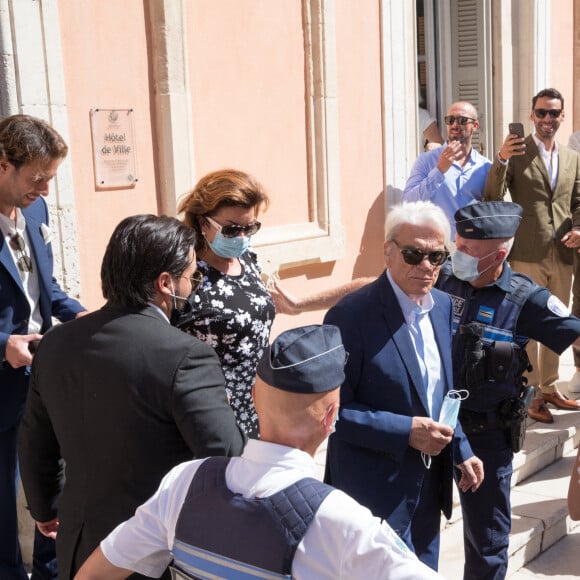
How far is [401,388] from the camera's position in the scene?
9.62 ft

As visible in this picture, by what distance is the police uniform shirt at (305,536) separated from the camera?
1.61 m

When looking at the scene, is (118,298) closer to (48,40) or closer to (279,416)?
(279,416)

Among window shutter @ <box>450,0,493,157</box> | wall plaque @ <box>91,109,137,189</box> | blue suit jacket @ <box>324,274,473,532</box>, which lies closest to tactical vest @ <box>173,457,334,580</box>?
blue suit jacket @ <box>324,274,473,532</box>

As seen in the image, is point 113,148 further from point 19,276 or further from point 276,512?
point 276,512

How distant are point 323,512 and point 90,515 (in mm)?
902

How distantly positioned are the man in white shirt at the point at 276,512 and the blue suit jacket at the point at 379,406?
98 cm

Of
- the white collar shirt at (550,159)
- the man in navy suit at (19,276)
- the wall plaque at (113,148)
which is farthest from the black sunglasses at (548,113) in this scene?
the man in navy suit at (19,276)

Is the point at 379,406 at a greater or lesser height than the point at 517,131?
lesser

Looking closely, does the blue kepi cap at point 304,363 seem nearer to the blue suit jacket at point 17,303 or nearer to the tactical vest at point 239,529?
the tactical vest at point 239,529

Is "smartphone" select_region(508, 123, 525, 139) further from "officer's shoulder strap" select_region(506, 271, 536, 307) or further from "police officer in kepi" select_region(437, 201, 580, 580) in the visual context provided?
"officer's shoulder strap" select_region(506, 271, 536, 307)

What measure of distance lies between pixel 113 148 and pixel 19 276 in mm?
1843

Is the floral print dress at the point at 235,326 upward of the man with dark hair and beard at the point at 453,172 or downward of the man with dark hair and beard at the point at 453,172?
downward

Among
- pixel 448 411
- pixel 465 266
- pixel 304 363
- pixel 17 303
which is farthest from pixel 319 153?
pixel 304 363

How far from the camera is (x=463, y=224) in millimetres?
3604
